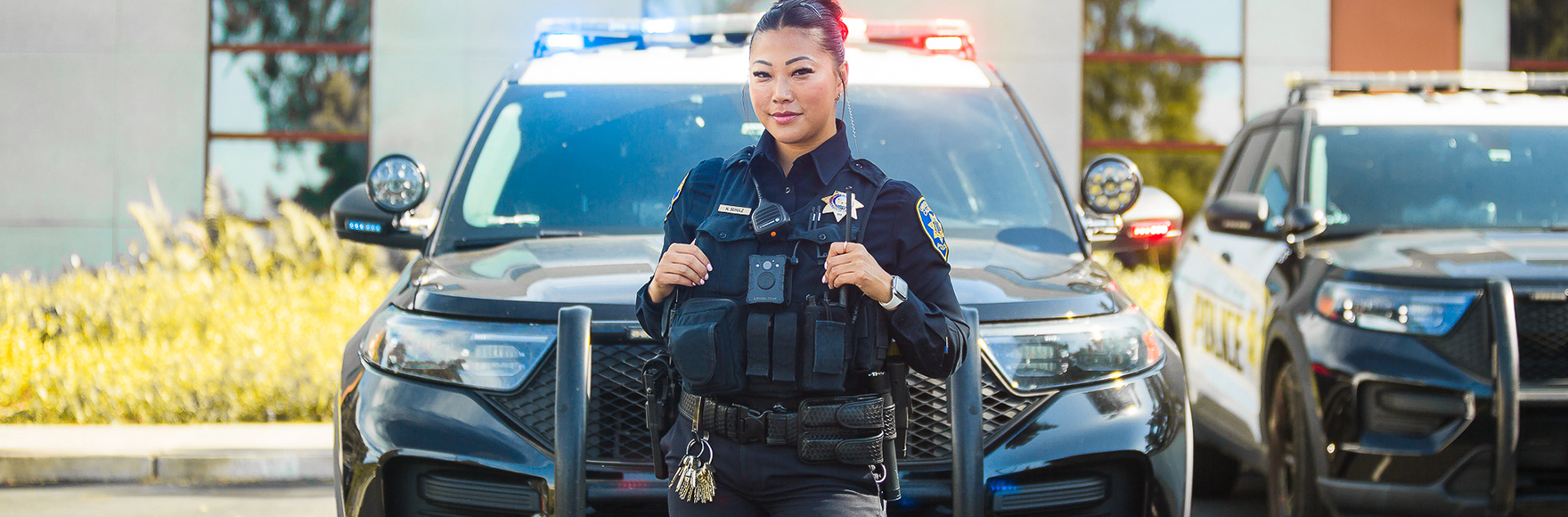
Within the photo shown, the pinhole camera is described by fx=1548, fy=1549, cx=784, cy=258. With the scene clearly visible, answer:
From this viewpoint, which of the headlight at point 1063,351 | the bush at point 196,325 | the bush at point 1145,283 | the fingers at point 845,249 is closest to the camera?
the fingers at point 845,249

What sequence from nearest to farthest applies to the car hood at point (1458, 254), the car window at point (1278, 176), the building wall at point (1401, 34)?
the car hood at point (1458, 254)
the car window at point (1278, 176)
the building wall at point (1401, 34)

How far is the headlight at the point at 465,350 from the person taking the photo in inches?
137

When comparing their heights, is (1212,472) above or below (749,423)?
below

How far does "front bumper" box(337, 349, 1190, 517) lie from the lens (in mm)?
3379

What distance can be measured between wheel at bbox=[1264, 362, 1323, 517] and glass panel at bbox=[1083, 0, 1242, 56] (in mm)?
9862

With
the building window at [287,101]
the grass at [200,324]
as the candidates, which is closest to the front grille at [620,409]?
the grass at [200,324]

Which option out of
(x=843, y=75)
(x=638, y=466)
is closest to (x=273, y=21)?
(x=638, y=466)

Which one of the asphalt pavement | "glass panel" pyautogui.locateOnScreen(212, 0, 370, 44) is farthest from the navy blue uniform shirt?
"glass panel" pyautogui.locateOnScreen(212, 0, 370, 44)

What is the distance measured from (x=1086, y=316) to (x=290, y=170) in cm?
1289

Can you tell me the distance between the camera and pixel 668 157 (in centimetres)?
449

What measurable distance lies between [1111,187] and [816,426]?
234 cm

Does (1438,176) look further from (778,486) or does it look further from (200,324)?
(200,324)

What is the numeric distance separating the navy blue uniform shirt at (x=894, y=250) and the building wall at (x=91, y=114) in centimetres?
1365

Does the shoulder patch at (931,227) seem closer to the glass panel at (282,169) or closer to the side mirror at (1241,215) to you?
the side mirror at (1241,215)
